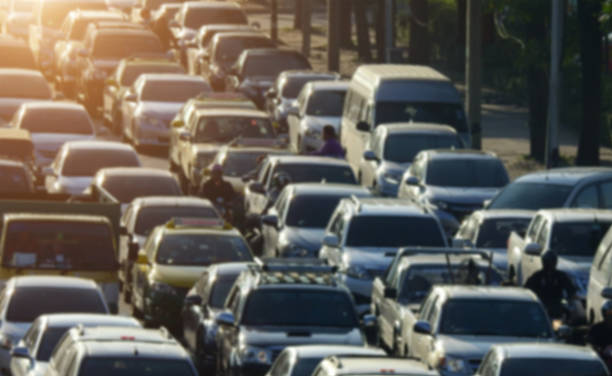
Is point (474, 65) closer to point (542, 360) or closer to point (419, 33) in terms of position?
point (419, 33)

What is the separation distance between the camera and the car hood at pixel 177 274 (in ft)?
85.3

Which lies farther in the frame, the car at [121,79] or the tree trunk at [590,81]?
the car at [121,79]

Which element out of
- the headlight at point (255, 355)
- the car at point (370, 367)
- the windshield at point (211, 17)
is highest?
the car at point (370, 367)

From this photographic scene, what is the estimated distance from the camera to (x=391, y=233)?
2664cm

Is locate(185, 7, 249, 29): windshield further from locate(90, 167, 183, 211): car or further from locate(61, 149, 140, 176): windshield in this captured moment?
locate(90, 167, 183, 211): car

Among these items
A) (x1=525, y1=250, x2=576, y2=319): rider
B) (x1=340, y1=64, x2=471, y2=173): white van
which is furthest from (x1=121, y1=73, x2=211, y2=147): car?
(x1=525, y1=250, x2=576, y2=319): rider

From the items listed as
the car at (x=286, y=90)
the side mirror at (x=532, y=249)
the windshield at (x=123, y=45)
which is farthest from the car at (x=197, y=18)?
the side mirror at (x=532, y=249)

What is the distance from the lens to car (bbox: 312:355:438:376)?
620 inches

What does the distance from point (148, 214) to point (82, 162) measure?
20.1 feet

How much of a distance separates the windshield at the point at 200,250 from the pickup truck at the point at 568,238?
381cm

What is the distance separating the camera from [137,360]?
57.9 feet

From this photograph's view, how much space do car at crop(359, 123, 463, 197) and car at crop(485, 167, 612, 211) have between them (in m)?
5.03

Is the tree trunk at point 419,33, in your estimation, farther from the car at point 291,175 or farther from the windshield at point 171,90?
the car at point 291,175

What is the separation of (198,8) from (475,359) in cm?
4151
